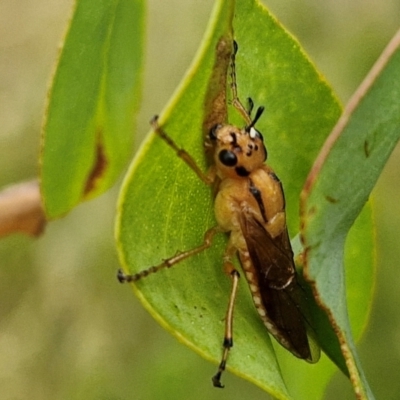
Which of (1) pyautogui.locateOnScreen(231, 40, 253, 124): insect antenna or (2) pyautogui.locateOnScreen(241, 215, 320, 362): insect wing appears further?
(2) pyautogui.locateOnScreen(241, 215, 320, 362): insect wing

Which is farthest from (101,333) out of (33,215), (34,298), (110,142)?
(110,142)

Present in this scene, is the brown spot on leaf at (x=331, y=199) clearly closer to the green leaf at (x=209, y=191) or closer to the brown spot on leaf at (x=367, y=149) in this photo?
the brown spot on leaf at (x=367, y=149)

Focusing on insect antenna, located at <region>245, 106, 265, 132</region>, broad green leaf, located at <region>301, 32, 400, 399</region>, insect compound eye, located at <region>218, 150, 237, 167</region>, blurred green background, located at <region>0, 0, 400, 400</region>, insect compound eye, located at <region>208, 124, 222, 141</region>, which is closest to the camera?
broad green leaf, located at <region>301, 32, 400, 399</region>

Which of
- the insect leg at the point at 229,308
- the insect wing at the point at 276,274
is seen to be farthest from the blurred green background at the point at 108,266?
the insect leg at the point at 229,308

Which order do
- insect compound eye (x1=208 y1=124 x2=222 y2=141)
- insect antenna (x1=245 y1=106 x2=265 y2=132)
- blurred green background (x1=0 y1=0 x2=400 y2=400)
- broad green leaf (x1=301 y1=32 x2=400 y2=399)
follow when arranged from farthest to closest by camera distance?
blurred green background (x1=0 y1=0 x2=400 y2=400)
insect antenna (x1=245 y1=106 x2=265 y2=132)
insect compound eye (x1=208 y1=124 x2=222 y2=141)
broad green leaf (x1=301 y1=32 x2=400 y2=399)

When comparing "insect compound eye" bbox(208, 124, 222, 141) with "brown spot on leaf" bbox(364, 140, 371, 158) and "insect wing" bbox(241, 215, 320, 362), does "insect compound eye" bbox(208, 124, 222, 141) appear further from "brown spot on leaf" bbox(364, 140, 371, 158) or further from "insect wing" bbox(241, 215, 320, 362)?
"insect wing" bbox(241, 215, 320, 362)

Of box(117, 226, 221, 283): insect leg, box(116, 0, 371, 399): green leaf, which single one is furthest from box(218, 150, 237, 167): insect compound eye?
box(117, 226, 221, 283): insect leg
